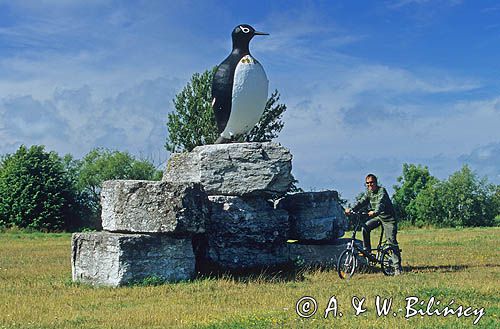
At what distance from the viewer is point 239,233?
47.3 ft

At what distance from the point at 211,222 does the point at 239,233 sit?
2.04ft

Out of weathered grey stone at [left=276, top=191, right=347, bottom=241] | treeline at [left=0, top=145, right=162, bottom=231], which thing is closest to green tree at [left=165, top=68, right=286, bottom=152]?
treeline at [left=0, top=145, right=162, bottom=231]

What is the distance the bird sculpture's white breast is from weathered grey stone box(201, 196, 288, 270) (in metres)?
1.71

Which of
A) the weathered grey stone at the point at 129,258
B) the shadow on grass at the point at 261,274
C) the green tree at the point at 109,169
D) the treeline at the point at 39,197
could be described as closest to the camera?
the weathered grey stone at the point at 129,258

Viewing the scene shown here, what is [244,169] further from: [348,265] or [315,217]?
[348,265]

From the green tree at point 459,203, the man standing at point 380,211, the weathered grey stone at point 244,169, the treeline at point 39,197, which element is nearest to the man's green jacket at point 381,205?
the man standing at point 380,211

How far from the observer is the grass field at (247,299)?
894 cm

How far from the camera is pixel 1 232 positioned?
125 ft

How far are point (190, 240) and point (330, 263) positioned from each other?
334 centimetres

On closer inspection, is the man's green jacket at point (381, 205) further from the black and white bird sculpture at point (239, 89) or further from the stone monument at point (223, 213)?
the black and white bird sculpture at point (239, 89)

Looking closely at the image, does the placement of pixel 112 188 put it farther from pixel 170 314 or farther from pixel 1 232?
pixel 1 232

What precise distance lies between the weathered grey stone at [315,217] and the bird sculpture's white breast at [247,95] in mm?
A: 2014

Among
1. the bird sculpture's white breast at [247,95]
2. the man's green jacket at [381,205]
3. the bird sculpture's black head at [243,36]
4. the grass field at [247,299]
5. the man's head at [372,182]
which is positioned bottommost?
the grass field at [247,299]


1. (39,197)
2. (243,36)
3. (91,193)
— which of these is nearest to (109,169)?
(91,193)
